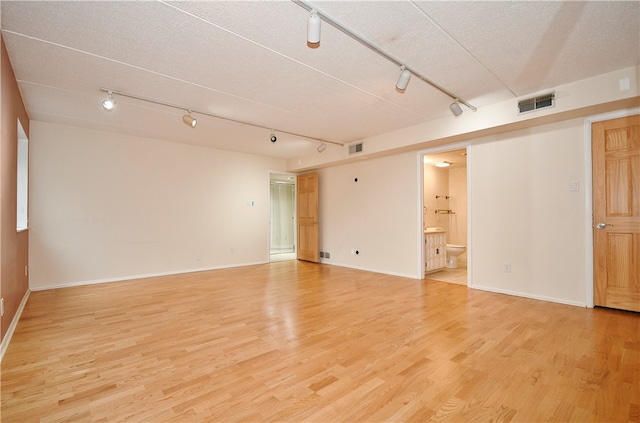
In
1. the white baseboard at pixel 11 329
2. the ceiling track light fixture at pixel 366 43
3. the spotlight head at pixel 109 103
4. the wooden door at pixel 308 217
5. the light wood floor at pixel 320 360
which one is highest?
the ceiling track light fixture at pixel 366 43

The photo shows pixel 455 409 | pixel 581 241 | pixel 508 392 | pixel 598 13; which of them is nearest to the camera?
pixel 455 409

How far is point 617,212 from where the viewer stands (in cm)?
334

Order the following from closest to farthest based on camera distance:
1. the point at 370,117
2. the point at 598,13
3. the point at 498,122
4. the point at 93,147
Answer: the point at 598,13 < the point at 498,122 < the point at 370,117 < the point at 93,147

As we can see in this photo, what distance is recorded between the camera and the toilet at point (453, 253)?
601 centimetres

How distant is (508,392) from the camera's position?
1.83 m

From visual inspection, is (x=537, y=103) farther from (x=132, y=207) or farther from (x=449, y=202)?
(x=132, y=207)

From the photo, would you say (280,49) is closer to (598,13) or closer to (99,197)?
(598,13)

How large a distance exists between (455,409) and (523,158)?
3516 millimetres

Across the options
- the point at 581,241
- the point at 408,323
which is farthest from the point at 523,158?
the point at 408,323

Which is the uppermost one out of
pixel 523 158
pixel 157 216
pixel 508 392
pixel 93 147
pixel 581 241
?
pixel 93 147

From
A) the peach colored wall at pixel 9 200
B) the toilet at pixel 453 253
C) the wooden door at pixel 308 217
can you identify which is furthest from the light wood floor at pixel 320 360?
the wooden door at pixel 308 217

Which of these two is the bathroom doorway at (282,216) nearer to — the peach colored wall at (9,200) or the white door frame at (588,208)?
the peach colored wall at (9,200)

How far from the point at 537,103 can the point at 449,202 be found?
13.1 ft

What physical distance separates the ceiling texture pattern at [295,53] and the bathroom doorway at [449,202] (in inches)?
104
